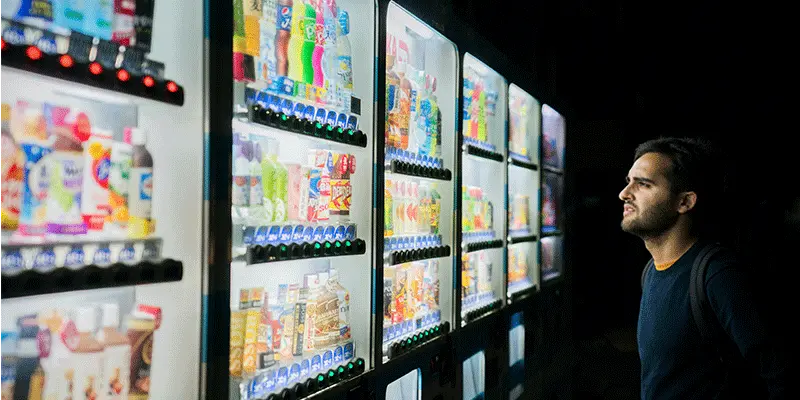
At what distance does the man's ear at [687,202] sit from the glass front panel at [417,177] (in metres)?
1.12

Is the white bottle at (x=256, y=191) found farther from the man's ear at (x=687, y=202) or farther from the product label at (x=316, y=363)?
the man's ear at (x=687, y=202)

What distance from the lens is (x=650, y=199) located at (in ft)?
7.17

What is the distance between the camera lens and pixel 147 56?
1622mm

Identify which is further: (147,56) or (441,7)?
(441,7)

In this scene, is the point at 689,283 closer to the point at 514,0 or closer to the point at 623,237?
the point at 514,0

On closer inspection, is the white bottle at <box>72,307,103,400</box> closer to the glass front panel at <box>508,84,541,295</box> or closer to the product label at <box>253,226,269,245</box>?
the product label at <box>253,226,269,245</box>

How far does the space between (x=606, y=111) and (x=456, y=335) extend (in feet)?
16.2

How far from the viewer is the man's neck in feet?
6.93

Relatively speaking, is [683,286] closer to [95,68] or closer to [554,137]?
[95,68]

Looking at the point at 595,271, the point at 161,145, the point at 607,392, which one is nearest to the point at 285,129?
the point at 161,145

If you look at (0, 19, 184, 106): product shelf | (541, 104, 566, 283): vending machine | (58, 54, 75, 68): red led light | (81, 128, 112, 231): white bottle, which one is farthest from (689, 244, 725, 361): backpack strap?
(541, 104, 566, 283): vending machine

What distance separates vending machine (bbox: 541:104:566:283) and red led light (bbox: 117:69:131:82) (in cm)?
414

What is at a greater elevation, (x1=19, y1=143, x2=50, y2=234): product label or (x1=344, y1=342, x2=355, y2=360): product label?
(x1=19, y1=143, x2=50, y2=234): product label

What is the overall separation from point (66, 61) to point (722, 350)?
192 cm
